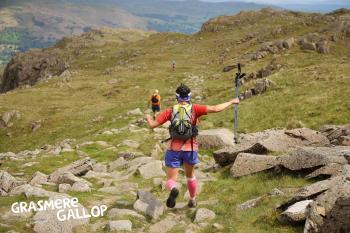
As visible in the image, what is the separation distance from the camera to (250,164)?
1778cm

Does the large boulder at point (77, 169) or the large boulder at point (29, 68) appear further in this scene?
the large boulder at point (29, 68)

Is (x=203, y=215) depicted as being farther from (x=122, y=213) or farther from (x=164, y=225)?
(x=122, y=213)

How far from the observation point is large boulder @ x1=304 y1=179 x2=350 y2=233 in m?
9.99

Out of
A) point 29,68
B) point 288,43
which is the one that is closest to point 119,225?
point 288,43

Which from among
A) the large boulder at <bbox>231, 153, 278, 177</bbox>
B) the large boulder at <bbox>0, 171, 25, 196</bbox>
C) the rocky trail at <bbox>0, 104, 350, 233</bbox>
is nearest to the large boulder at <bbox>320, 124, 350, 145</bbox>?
the rocky trail at <bbox>0, 104, 350, 233</bbox>

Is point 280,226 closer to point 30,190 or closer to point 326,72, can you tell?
point 30,190

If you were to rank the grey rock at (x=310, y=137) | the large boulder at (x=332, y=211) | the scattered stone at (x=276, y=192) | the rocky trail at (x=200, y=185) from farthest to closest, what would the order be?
the grey rock at (x=310, y=137) < the scattered stone at (x=276, y=192) < the rocky trail at (x=200, y=185) < the large boulder at (x=332, y=211)

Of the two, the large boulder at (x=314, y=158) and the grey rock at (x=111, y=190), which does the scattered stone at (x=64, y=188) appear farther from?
the large boulder at (x=314, y=158)

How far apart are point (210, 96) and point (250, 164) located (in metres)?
33.2

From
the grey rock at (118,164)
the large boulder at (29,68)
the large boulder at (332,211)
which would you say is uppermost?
the large boulder at (332,211)

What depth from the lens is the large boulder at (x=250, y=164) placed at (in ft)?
56.3

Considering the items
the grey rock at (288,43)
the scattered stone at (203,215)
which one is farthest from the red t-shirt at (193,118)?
the grey rock at (288,43)

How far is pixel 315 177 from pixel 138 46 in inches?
5159

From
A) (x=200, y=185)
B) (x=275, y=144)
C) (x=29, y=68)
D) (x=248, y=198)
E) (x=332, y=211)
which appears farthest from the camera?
(x=29, y=68)
